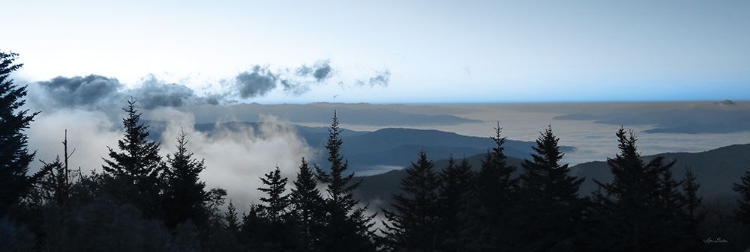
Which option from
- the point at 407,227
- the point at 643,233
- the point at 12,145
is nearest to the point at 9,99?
the point at 12,145

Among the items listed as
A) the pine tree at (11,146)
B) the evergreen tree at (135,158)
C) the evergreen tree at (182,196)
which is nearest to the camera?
the pine tree at (11,146)

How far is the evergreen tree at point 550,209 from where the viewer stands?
29.1 metres

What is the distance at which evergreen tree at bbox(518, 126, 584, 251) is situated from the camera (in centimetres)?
2906

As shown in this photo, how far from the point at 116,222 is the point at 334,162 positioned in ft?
145

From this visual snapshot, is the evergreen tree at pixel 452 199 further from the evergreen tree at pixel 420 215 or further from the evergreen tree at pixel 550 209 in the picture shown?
the evergreen tree at pixel 550 209

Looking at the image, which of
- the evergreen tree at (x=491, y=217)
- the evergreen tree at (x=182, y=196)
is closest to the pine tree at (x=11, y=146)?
the evergreen tree at (x=182, y=196)

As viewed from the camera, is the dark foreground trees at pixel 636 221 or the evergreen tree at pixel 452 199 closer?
the dark foreground trees at pixel 636 221

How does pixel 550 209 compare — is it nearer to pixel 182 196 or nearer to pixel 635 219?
pixel 635 219

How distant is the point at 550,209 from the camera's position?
29172 millimetres

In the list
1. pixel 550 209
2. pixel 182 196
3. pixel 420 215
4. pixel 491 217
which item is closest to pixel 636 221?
pixel 550 209

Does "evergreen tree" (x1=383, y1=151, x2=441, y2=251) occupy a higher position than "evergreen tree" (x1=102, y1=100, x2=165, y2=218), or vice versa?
"evergreen tree" (x1=102, y1=100, x2=165, y2=218)

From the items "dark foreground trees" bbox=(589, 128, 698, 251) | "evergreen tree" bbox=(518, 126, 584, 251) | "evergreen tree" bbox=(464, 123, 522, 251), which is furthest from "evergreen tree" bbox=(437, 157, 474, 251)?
"dark foreground trees" bbox=(589, 128, 698, 251)

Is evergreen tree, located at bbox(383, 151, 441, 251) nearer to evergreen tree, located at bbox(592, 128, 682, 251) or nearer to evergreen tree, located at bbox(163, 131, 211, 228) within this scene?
evergreen tree, located at bbox(592, 128, 682, 251)

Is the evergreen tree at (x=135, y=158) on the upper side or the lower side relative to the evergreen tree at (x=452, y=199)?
upper
